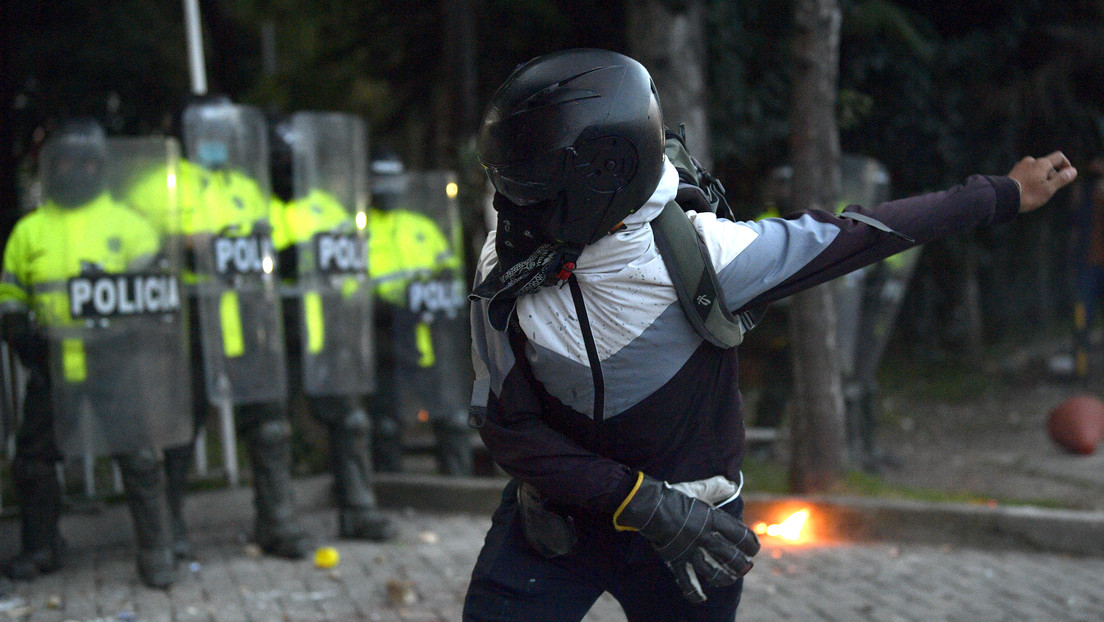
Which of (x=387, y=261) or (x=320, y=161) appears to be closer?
(x=320, y=161)

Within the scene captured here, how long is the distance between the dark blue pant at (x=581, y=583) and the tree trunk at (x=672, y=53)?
4153mm

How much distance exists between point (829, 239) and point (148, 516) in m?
3.70

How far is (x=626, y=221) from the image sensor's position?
2193 millimetres

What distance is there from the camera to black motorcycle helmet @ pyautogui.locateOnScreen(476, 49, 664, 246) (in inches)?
82.2

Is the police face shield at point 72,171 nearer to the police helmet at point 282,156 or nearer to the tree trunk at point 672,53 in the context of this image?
the police helmet at point 282,156

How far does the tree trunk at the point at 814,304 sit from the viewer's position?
5840mm

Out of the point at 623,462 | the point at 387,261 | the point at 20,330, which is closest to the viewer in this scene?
the point at 623,462

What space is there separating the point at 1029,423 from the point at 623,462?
7.62 meters

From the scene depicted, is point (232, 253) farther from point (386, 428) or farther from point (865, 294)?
point (865, 294)

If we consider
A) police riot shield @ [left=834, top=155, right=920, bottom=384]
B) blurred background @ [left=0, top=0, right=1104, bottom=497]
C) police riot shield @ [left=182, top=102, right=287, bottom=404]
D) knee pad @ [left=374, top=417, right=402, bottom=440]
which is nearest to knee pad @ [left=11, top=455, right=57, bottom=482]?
police riot shield @ [left=182, top=102, right=287, bottom=404]

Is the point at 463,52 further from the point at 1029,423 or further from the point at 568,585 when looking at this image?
the point at 568,585

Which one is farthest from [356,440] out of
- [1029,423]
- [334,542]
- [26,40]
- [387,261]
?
[1029,423]

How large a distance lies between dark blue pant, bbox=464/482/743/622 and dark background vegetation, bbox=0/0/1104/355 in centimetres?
508

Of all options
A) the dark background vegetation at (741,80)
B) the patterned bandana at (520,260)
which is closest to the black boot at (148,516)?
the dark background vegetation at (741,80)
